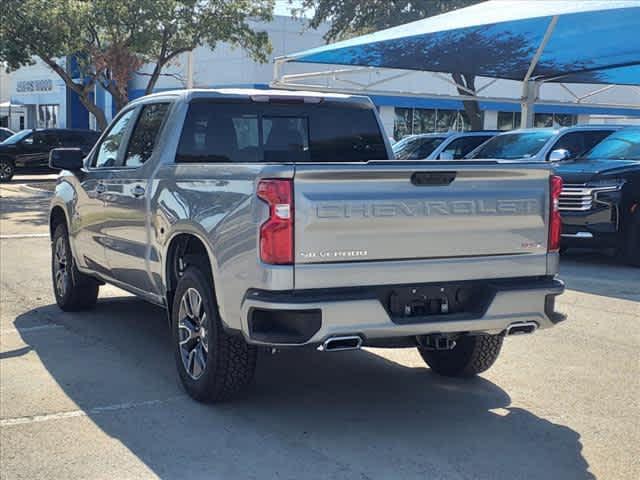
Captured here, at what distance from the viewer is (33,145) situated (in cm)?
2864

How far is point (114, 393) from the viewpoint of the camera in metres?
5.94

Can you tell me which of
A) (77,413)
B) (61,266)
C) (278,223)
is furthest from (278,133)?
(61,266)

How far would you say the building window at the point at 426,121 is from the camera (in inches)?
1519

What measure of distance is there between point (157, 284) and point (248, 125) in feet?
4.41

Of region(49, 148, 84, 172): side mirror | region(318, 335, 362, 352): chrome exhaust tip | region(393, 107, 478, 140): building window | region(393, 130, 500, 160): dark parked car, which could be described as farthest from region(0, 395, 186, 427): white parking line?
region(393, 107, 478, 140): building window

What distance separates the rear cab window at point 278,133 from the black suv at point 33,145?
2257cm

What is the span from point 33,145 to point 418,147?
15613 mm

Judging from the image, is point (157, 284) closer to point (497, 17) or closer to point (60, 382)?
point (60, 382)

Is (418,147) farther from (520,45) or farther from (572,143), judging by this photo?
(572,143)

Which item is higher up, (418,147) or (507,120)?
(507,120)

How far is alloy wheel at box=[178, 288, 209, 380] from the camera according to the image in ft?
18.3

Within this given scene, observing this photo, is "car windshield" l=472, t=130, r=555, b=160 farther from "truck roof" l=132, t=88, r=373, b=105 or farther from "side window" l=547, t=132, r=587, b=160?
"truck roof" l=132, t=88, r=373, b=105

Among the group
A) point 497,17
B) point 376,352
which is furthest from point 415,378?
point 497,17

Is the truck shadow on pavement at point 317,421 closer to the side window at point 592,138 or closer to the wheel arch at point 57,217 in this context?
the wheel arch at point 57,217
